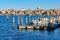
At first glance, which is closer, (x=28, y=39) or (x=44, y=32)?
(x=28, y=39)

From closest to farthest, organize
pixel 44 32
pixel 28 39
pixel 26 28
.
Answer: pixel 28 39 → pixel 44 32 → pixel 26 28

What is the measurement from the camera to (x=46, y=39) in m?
44.6

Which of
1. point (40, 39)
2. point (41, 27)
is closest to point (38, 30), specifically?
point (41, 27)

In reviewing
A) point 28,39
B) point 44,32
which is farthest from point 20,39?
point 44,32

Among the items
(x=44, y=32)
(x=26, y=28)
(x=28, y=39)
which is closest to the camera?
(x=28, y=39)

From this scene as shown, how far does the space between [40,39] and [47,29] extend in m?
12.0

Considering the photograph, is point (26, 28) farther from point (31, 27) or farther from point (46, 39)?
point (46, 39)

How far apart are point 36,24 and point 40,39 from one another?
52.7 ft

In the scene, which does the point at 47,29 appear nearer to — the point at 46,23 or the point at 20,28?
the point at 46,23

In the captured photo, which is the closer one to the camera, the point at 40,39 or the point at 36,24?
the point at 40,39

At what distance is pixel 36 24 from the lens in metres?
60.9


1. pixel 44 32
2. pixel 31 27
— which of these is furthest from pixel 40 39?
pixel 31 27

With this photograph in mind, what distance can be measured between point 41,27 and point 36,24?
3.26 meters

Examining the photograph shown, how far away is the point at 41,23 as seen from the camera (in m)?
60.1
